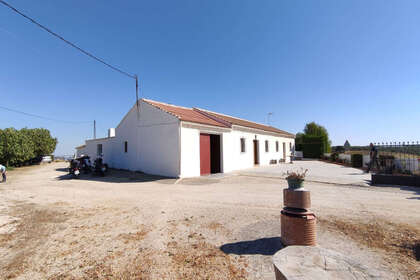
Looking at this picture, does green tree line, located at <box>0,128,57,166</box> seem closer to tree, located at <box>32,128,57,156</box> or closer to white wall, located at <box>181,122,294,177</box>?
tree, located at <box>32,128,57,156</box>

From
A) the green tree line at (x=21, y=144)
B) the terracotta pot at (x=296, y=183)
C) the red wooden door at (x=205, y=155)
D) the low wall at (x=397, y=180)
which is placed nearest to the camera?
the terracotta pot at (x=296, y=183)

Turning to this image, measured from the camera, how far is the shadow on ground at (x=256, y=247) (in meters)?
3.07

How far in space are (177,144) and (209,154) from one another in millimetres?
2740

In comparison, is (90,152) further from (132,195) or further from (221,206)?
(221,206)

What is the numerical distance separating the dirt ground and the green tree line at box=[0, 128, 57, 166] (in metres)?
17.8

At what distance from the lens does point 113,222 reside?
4.47 m

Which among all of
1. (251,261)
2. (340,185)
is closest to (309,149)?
(340,185)

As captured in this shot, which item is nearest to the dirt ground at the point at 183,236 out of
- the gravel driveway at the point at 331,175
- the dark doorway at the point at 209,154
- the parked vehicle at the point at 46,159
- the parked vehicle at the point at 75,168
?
the gravel driveway at the point at 331,175

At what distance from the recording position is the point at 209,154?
42.2 ft

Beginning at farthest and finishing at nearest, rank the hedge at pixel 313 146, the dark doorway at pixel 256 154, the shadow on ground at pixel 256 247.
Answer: the hedge at pixel 313 146, the dark doorway at pixel 256 154, the shadow on ground at pixel 256 247

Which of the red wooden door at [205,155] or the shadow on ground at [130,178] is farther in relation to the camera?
the red wooden door at [205,155]

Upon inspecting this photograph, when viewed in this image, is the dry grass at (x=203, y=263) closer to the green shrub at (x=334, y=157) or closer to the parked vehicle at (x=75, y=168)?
the parked vehicle at (x=75, y=168)

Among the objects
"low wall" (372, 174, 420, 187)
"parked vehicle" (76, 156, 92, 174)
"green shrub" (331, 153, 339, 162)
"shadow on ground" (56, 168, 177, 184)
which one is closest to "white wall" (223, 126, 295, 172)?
"shadow on ground" (56, 168, 177, 184)

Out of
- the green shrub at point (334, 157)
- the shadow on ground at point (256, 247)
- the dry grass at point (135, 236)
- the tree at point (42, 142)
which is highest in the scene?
the tree at point (42, 142)
